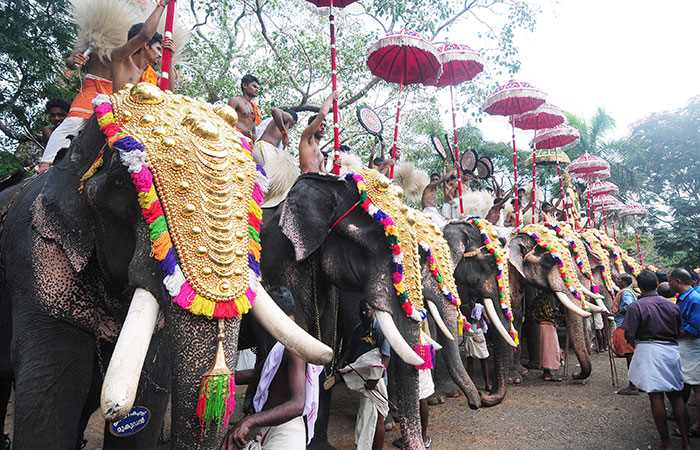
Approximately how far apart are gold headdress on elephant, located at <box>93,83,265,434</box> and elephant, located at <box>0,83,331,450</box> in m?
0.01

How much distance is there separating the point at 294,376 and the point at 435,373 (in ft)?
17.1

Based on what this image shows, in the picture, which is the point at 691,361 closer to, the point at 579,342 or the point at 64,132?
the point at 579,342

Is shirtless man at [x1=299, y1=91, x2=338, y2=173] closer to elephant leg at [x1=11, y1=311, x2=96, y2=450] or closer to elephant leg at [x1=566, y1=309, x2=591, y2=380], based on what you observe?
elephant leg at [x1=11, y1=311, x2=96, y2=450]

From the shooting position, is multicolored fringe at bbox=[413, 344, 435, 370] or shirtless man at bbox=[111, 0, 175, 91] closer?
shirtless man at bbox=[111, 0, 175, 91]

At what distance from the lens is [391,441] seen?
4.95 m

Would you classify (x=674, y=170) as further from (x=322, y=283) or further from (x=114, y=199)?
(x=114, y=199)

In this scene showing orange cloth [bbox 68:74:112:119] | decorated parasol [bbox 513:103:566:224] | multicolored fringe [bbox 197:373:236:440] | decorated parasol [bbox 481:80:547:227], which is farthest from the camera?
decorated parasol [bbox 513:103:566:224]

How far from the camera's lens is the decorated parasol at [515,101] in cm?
885

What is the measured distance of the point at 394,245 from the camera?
329 centimetres

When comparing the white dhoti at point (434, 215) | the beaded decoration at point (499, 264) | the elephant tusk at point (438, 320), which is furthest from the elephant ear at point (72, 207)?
the white dhoti at point (434, 215)

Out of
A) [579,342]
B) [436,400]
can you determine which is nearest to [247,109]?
[436,400]

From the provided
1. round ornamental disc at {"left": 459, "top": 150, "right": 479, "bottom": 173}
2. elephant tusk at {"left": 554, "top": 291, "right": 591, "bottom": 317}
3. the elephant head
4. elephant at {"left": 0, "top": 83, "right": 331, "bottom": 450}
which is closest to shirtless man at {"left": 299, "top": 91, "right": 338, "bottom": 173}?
elephant at {"left": 0, "top": 83, "right": 331, "bottom": 450}

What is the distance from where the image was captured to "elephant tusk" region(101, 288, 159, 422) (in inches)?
51.3

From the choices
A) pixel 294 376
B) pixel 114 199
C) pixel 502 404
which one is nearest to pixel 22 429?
Result: pixel 114 199
